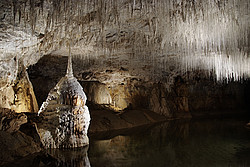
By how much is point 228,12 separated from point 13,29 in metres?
6.06

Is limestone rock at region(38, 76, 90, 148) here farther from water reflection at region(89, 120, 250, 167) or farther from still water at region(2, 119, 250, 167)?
water reflection at region(89, 120, 250, 167)

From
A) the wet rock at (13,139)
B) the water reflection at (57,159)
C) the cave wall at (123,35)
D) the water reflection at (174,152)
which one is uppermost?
the cave wall at (123,35)

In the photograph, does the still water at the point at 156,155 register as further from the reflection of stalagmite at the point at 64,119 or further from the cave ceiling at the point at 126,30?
the cave ceiling at the point at 126,30

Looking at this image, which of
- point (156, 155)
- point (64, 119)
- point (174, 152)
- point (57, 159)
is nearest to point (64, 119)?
point (64, 119)

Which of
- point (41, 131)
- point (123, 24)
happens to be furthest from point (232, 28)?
point (41, 131)

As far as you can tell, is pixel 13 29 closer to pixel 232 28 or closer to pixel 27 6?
pixel 27 6

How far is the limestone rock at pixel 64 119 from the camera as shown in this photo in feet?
22.6

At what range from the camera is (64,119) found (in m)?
6.95

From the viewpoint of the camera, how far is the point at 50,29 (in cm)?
618

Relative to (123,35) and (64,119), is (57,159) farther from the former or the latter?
(123,35)

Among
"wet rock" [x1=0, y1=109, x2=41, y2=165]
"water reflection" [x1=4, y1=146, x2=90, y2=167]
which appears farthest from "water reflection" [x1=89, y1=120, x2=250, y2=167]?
"wet rock" [x1=0, y1=109, x2=41, y2=165]

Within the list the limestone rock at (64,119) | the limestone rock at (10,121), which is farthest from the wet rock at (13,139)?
the limestone rock at (64,119)

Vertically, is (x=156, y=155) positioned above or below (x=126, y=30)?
below

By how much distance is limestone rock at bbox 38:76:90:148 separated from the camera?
688 cm
